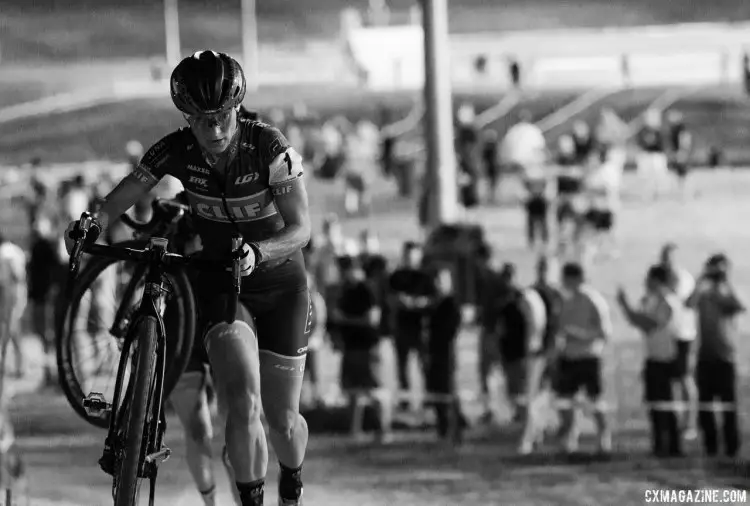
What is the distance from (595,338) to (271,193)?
224 inches

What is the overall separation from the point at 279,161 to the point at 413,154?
78.3ft

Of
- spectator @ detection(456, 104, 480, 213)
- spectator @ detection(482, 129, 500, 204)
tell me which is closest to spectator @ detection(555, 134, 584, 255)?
spectator @ detection(456, 104, 480, 213)

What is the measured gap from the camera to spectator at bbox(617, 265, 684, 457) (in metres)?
10.5

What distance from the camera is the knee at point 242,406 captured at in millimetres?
5223

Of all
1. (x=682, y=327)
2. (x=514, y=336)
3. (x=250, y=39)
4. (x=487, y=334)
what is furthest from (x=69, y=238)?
(x=250, y=39)

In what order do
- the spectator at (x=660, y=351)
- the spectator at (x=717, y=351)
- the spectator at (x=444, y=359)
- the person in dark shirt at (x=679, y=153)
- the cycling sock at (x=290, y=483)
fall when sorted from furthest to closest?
the person in dark shirt at (x=679, y=153), the spectator at (x=444, y=359), the spectator at (x=660, y=351), the spectator at (x=717, y=351), the cycling sock at (x=290, y=483)

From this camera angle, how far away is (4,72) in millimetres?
38750

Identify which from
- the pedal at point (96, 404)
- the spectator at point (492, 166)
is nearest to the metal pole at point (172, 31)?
the spectator at point (492, 166)

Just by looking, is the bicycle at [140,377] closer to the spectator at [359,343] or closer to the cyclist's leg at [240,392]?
the cyclist's leg at [240,392]

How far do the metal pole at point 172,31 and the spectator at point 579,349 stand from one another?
32.0 m

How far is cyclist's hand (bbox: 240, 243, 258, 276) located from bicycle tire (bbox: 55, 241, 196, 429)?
485mm

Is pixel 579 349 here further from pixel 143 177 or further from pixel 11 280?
pixel 143 177

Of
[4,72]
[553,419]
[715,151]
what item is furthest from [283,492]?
[4,72]

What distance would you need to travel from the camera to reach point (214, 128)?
5145 millimetres
